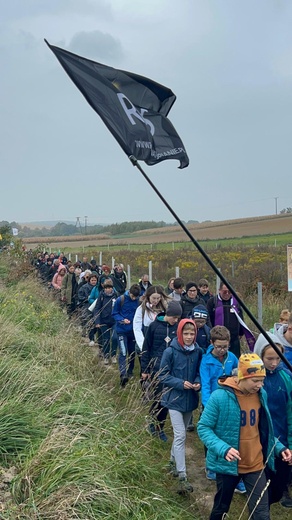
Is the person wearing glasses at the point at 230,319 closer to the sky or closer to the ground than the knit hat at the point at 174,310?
closer to the ground

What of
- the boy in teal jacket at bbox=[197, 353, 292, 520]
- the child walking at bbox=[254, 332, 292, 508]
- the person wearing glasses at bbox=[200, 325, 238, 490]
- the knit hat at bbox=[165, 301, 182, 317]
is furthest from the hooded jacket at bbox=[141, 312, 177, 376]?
the boy in teal jacket at bbox=[197, 353, 292, 520]

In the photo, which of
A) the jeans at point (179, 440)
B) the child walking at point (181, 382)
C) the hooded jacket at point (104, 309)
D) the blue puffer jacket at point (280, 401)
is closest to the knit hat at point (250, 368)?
the blue puffer jacket at point (280, 401)

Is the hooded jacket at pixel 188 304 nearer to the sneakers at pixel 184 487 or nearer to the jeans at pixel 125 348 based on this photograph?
the jeans at pixel 125 348

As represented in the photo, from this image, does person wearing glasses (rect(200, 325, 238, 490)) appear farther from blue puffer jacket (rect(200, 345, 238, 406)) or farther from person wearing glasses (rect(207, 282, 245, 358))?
person wearing glasses (rect(207, 282, 245, 358))

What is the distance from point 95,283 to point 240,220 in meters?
53.2

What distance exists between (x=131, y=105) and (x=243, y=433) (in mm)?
3024

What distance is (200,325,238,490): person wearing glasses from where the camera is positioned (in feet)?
17.0

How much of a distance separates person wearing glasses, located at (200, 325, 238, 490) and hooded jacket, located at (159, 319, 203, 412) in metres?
0.32

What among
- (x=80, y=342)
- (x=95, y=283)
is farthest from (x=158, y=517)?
(x=95, y=283)

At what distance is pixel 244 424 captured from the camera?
408cm

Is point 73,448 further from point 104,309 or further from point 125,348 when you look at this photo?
point 104,309

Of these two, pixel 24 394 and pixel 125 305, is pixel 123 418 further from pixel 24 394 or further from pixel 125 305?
pixel 125 305

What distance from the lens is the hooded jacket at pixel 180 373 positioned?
5.54 metres

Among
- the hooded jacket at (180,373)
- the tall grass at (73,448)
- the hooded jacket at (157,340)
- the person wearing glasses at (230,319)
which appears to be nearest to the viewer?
the tall grass at (73,448)
